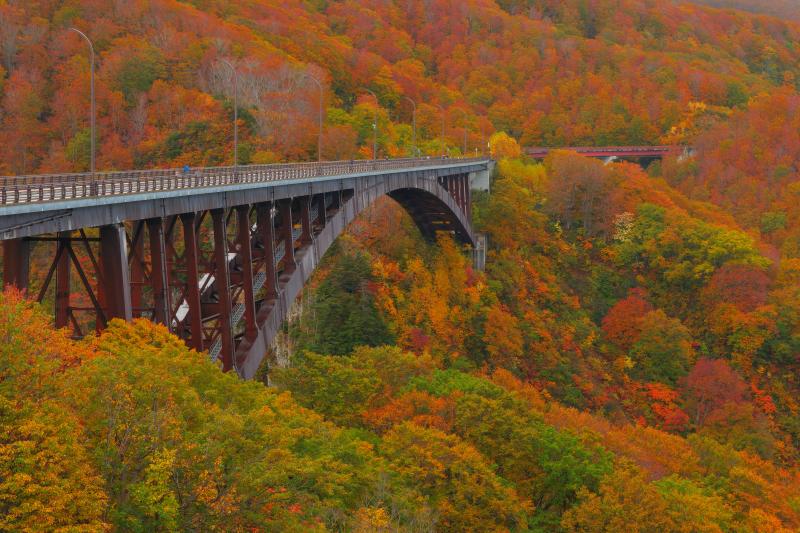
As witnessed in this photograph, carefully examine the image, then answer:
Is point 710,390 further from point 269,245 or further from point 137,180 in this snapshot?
point 137,180

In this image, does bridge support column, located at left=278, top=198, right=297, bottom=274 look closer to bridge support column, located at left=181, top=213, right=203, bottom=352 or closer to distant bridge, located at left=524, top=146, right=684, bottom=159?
bridge support column, located at left=181, top=213, right=203, bottom=352

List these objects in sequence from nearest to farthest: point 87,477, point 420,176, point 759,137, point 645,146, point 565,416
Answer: point 87,477 → point 565,416 → point 420,176 → point 759,137 → point 645,146

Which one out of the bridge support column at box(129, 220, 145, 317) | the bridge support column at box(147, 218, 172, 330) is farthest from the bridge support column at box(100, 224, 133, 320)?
the bridge support column at box(147, 218, 172, 330)

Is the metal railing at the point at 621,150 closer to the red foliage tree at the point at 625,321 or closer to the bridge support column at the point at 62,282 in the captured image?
the red foliage tree at the point at 625,321

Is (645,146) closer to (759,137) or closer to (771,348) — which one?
(759,137)

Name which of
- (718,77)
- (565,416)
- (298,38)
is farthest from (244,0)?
(565,416)
